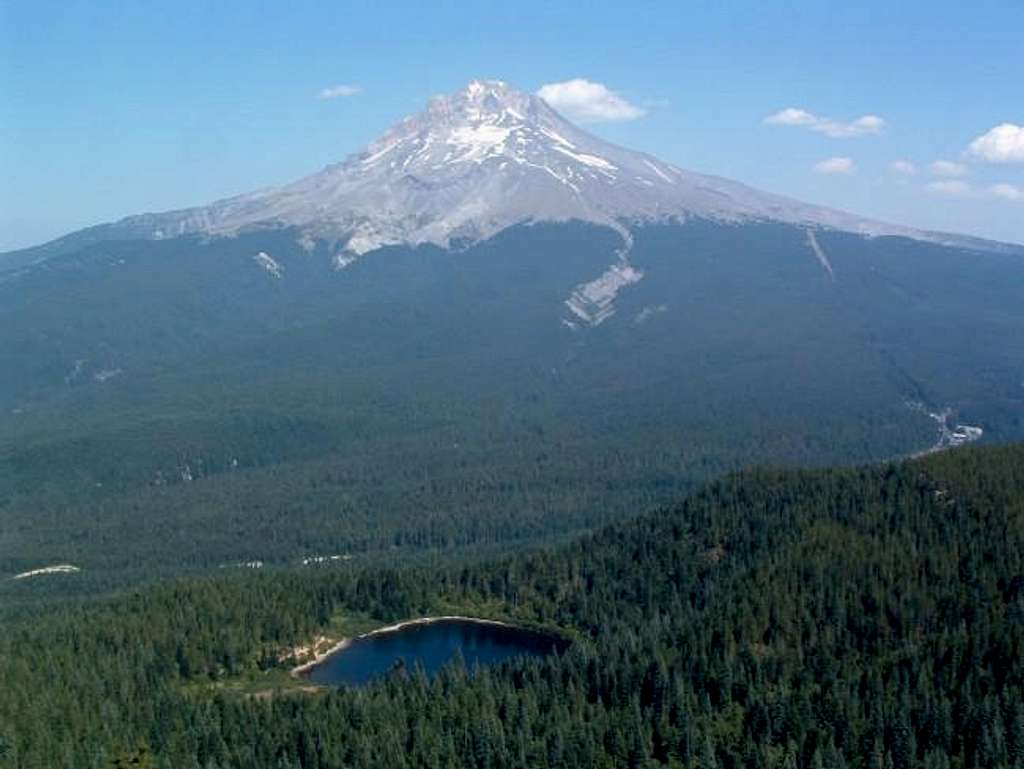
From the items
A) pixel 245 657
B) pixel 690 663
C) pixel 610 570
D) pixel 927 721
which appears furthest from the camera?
pixel 610 570

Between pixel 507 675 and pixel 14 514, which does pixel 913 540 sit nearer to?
pixel 507 675

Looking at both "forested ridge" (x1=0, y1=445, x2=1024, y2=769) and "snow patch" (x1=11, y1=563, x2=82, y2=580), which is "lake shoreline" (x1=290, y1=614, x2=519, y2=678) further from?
"snow patch" (x1=11, y1=563, x2=82, y2=580)

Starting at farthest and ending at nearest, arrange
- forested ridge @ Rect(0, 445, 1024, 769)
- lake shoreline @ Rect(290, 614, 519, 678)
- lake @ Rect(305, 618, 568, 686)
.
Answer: lake shoreline @ Rect(290, 614, 519, 678), lake @ Rect(305, 618, 568, 686), forested ridge @ Rect(0, 445, 1024, 769)

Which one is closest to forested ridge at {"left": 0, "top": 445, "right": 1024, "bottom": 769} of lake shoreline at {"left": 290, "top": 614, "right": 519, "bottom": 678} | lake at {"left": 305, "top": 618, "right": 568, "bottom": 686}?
lake shoreline at {"left": 290, "top": 614, "right": 519, "bottom": 678}

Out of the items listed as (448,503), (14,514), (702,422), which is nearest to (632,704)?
(448,503)

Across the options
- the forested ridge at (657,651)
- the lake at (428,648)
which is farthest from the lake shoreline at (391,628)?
the forested ridge at (657,651)

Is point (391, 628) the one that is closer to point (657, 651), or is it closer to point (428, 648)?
point (428, 648)
